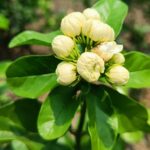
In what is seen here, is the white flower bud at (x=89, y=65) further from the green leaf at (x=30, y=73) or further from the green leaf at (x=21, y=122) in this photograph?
the green leaf at (x=21, y=122)

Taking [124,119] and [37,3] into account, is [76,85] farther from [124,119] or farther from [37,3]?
[37,3]

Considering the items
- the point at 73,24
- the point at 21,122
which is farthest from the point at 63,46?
the point at 21,122

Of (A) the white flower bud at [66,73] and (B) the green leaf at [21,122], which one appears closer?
(A) the white flower bud at [66,73]

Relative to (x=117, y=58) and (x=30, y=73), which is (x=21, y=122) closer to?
(x=30, y=73)

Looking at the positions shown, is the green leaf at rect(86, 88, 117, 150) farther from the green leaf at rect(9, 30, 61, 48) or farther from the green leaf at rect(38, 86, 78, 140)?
the green leaf at rect(9, 30, 61, 48)

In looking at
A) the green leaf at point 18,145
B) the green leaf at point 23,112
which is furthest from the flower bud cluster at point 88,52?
the green leaf at point 18,145
